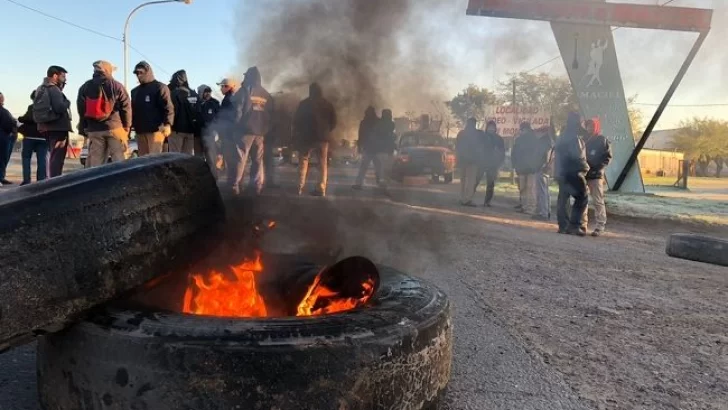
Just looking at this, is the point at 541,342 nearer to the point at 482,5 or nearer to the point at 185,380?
the point at 185,380

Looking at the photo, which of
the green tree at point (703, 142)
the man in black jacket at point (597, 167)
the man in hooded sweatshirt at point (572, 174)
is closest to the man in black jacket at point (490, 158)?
the man in black jacket at point (597, 167)

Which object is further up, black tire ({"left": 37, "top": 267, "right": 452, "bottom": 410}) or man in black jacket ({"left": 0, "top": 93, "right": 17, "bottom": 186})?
man in black jacket ({"left": 0, "top": 93, "right": 17, "bottom": 186})

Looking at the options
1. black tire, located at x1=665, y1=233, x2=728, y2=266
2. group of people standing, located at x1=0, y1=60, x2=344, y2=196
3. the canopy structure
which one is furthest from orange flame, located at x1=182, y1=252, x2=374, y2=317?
the canopy structure

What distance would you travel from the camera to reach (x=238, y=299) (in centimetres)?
246

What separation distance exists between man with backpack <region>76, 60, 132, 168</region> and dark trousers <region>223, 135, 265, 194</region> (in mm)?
1576

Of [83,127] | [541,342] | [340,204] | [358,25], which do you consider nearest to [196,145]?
[83,127]

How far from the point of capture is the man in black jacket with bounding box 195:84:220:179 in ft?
28.6

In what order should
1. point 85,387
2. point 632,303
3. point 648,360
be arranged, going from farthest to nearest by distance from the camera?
point 632,303 < point 648,360 < point 85,387

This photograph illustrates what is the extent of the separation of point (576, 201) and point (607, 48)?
9740 millimetres

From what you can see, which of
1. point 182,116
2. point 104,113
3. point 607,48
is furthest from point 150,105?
point 607,48

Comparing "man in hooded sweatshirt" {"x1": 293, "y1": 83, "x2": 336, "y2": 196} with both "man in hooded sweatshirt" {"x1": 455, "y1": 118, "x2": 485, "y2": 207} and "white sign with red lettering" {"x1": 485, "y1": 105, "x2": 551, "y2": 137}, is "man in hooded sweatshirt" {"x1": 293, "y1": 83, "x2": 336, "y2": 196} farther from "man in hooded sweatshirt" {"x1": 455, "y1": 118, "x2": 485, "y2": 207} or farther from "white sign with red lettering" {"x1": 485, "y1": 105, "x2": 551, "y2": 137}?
"white sign with red lettering" {"x1": 485, "y1": 105, "x2": 551, "y2": 137}

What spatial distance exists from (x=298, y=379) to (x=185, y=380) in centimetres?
35

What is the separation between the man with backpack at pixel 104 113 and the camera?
636 cm

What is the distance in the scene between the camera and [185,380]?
1638 mm
